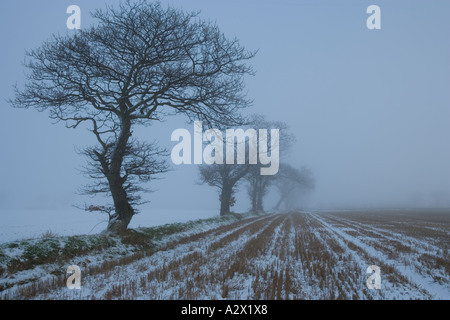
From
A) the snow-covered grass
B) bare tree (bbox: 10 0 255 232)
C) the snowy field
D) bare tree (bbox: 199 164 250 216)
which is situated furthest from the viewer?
bare tree (bbox: 199 164 250 216)

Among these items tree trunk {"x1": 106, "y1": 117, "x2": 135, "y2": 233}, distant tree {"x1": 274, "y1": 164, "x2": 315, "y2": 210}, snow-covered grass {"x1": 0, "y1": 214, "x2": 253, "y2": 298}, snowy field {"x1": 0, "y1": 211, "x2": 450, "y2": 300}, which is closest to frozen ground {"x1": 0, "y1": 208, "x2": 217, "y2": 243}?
tree trunk {"x1": 106, "y1": 117, "x2": 135, "y2": 233}

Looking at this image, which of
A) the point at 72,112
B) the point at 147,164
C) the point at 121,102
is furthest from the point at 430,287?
the point at 72,112

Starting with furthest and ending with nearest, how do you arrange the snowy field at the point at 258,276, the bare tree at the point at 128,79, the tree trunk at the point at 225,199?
1. the tree trunk at the point at 225,199
2. the bare tree at the point at 128,79
3. the snowy field at the point at 258,276

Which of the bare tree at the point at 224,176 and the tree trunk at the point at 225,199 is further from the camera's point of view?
the bare tree at the point at 224,176

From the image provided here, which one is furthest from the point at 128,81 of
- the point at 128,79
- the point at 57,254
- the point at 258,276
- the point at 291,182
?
the point at 291,182

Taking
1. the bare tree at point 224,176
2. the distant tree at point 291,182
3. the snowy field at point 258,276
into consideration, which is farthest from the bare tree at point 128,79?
the distant tree at point 291,182

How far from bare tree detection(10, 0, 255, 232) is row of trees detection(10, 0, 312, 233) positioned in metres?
0.04

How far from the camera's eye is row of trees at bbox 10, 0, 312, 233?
349 inches

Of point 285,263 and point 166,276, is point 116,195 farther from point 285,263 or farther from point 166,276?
point 285,263

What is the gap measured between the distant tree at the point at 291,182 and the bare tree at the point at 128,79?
35158 mm

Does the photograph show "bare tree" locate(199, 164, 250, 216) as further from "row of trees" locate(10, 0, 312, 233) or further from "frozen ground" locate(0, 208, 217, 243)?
"row of trees" locate(10, 0, 312, 233)

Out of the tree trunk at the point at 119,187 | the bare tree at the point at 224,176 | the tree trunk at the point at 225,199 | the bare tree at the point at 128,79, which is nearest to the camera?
the bare tree at the point at 128,79

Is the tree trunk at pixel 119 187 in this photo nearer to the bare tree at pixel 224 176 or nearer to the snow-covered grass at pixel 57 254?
the snow-covered grass at pixel 57 254

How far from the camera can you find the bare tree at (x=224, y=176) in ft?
92.0
